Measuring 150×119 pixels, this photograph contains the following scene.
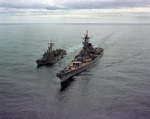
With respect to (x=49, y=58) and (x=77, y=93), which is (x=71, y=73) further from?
(x=49, y=58)

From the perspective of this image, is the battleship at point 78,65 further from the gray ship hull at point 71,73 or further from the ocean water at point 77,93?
the ocean water at point 77,93

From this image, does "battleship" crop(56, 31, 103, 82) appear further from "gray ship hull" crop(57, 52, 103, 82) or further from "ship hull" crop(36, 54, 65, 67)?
"ship hull" crop(36, 54, 65, 67)

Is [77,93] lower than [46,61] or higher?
lower

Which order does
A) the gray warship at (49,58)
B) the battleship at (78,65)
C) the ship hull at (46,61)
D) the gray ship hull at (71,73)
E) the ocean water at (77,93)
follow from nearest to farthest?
the ocean water at (77,93) < the gray ship hull at (71,73) < the battleship at (78,65) < the ship hull at (46,61) < the gray warship at (49,58)

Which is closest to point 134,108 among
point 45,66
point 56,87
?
point 56,87

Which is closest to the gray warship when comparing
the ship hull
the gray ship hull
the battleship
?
the ship hull

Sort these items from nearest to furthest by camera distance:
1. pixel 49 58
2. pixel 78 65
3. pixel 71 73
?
pixel 71 73 → pixel 78 65 → pixel 49 58

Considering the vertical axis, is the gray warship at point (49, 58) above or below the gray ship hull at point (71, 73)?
above

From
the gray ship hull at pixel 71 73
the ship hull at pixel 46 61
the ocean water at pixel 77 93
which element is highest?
the ship hull at pixel 46 61

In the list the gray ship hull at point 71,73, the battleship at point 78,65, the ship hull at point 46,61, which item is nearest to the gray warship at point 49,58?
the ship hull at point 46,61

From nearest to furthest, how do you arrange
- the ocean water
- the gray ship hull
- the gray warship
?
1. the ocean water
2. the gray ship hull
3. the gray warship

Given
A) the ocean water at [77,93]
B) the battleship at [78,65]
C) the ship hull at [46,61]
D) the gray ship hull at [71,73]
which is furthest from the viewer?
the ship hull at [46,61]

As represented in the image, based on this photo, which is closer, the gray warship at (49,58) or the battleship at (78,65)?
the battleship at (78,65)

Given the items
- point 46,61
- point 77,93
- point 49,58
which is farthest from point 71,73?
point 49,58
